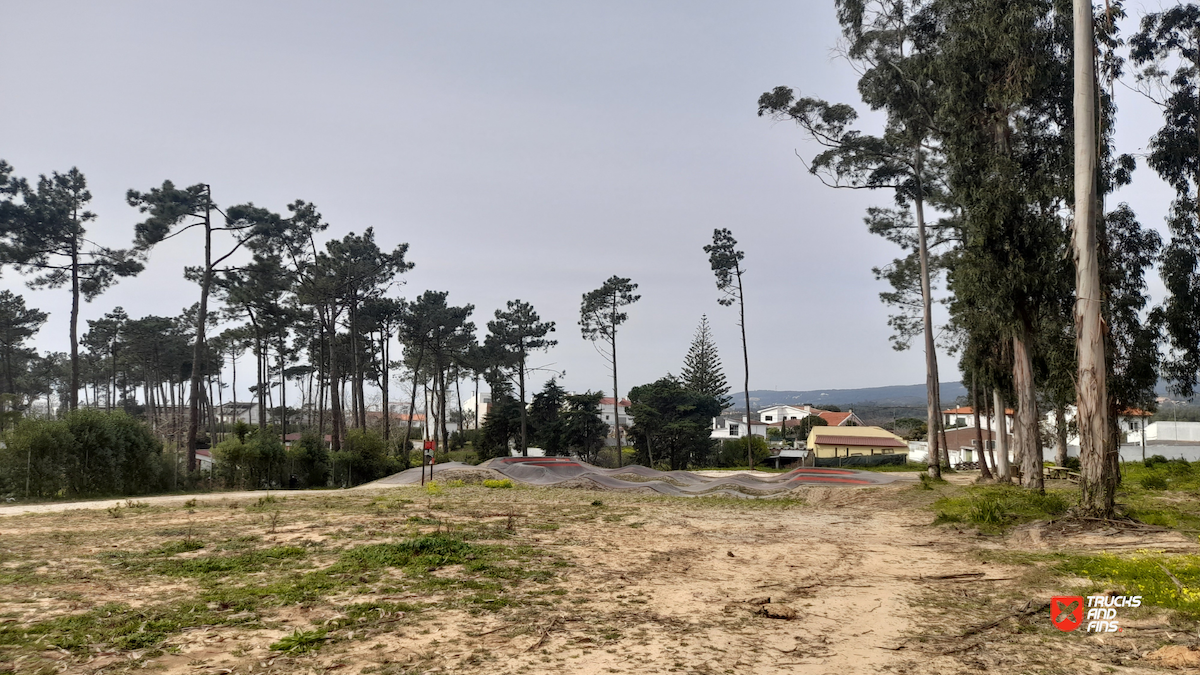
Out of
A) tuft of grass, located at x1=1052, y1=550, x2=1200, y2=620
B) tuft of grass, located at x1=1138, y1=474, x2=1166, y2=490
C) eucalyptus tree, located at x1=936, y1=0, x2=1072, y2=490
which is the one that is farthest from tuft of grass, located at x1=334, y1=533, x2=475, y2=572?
tuft of grass, located at x1=1138, y1=474, x2=1166, y2=490

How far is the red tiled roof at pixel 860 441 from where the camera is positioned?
184ft

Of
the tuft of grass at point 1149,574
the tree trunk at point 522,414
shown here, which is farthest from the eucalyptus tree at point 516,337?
the tuft of grass at point 1149,574

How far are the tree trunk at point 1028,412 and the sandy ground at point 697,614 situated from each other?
806 centimetres

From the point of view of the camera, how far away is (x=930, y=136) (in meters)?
22.9

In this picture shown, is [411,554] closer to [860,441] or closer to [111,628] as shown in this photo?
[111,628]

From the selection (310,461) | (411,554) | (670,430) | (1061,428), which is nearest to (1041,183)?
(1061,428)

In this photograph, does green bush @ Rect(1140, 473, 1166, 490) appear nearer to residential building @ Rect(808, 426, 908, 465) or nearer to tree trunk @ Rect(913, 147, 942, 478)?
tree trunk @ Rect(913, 147, 942, 478)

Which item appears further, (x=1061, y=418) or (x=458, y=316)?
(x=458, y=316)

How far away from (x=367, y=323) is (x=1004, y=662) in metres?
41.6

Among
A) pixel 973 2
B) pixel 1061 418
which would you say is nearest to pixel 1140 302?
pixel 1061 418

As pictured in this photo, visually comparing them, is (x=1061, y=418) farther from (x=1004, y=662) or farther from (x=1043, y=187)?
(x=1004, y=662)

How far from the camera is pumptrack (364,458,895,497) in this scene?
848 inches

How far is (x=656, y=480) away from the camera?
78.2 ft

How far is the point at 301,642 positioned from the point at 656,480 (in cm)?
1940
